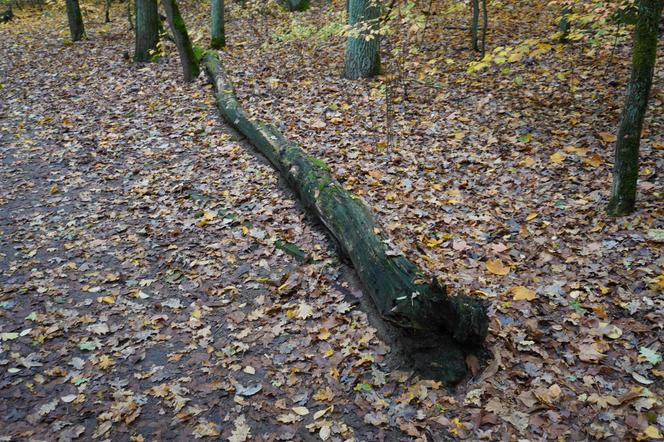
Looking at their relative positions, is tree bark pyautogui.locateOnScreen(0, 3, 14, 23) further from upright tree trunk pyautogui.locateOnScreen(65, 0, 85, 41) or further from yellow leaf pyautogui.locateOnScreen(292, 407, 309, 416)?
yellow leaf pyautogui.locateOnScreen(292, 407, 309, 416)

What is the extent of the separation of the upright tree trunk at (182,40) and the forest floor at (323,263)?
3.91ft

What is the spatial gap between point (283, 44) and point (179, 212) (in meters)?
8.47

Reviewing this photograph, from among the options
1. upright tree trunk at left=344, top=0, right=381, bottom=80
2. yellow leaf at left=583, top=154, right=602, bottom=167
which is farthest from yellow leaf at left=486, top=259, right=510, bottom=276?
upright tree trunk at left=344, top=0, right=381, bottom=80

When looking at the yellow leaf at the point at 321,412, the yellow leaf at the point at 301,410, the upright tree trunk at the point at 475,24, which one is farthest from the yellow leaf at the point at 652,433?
the upright tree trunk at the point at 475,24

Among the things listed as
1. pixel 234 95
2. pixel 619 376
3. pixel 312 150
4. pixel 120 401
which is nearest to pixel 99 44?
pixel 234 95

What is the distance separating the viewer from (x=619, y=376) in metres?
4.00

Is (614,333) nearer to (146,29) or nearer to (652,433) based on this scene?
(652,433)

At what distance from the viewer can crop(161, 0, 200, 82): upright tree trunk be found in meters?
10.9

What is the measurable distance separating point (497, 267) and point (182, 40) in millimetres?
9404

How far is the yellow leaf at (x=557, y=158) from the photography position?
23.0 ft

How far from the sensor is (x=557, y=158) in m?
7.07

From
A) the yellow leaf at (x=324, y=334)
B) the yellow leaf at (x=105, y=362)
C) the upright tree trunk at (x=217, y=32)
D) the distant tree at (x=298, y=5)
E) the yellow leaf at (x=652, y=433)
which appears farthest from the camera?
the distant tree at (x=298, y=5)

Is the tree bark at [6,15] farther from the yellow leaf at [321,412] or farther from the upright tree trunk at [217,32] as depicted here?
the yellow leaf at [321,412]

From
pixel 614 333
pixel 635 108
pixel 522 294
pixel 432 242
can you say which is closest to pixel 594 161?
pixel 635 108
